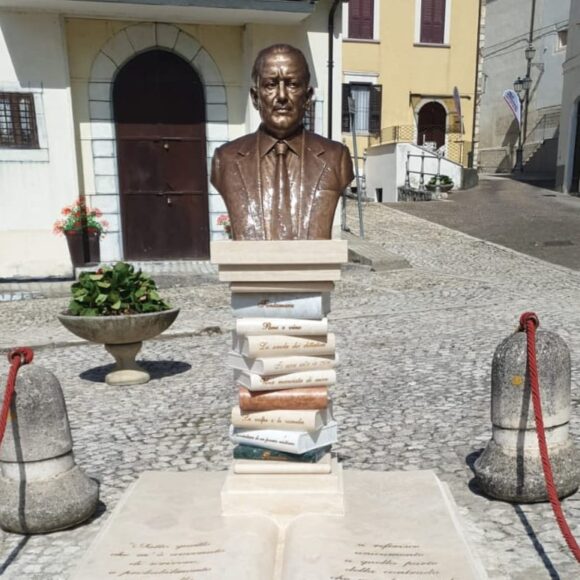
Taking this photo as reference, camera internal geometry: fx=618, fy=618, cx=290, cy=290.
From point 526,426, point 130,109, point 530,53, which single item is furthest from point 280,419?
point 530,53

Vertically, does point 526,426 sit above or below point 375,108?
below

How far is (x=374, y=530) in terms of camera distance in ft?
9.82

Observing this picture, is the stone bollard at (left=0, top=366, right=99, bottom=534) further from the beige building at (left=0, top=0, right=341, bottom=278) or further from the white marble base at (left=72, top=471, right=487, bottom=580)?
the beige building at (left=0, top=0, right=341, bottom=278)

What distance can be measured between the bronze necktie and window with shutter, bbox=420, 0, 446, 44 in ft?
74.4

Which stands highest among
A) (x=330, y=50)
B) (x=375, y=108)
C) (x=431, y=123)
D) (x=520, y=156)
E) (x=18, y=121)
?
(x=375, y=108)

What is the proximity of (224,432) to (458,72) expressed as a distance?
22.9m

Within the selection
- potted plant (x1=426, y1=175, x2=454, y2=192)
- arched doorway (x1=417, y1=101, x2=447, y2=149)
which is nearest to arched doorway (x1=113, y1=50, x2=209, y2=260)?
potted plant (x1=426, y1=175, x2=454, y2=192)

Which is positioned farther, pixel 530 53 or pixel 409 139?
pixel 530 53

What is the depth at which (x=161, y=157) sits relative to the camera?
34.6 ft

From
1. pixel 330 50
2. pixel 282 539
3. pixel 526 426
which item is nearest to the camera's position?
pixel 282 539

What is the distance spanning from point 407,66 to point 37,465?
23250 millimetres

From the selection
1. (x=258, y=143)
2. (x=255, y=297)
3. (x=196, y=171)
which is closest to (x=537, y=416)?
(x=255, y=297)

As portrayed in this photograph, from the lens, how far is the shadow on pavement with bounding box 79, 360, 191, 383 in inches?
225

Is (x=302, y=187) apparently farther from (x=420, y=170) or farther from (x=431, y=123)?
(x=431, y=123)
